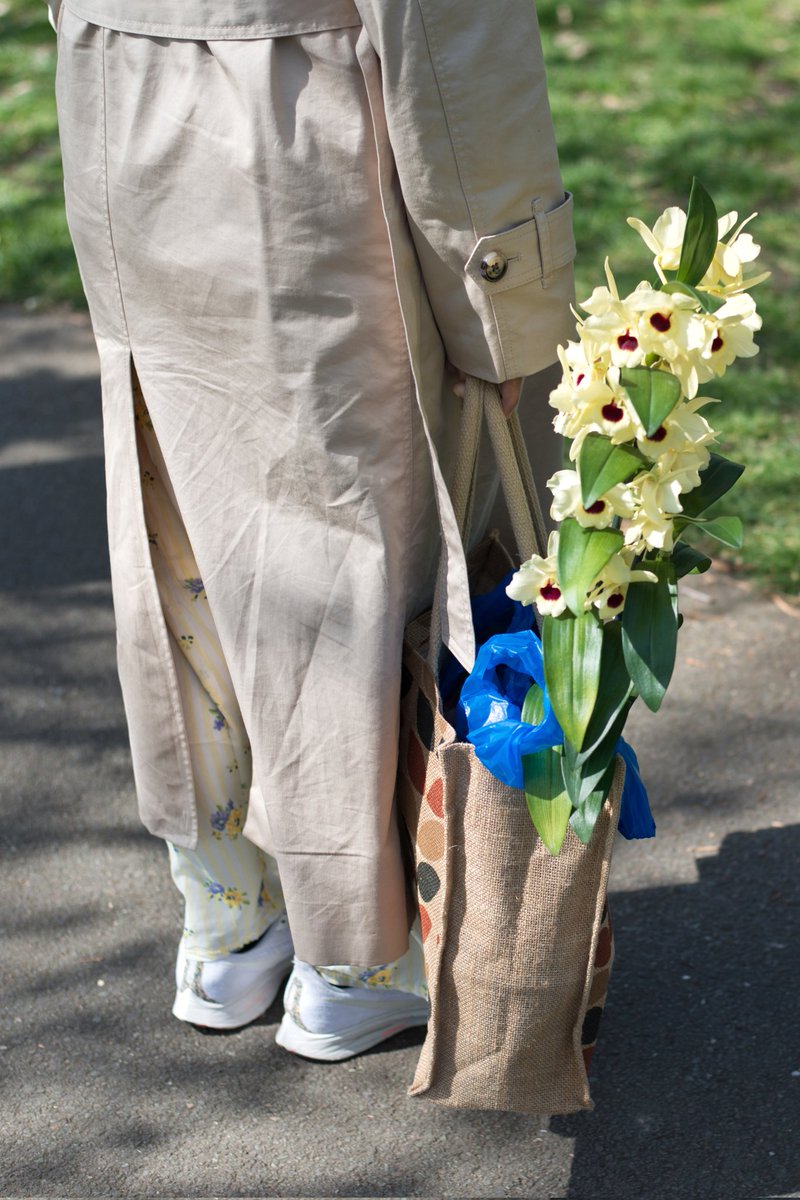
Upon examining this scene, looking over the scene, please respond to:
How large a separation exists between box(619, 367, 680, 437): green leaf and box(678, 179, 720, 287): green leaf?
5.7 inches

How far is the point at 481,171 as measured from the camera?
64.4 inches


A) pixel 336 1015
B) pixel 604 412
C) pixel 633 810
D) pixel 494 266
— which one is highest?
pixel 494 266

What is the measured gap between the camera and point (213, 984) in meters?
2.30

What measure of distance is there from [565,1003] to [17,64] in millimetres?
6256

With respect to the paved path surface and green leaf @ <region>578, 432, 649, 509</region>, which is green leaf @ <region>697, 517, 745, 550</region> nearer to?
green leaf @ <region>578, 432, 649, 509</region>

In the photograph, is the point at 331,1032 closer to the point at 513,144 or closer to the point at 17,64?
the point at 513,144

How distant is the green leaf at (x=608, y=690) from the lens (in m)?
1.67

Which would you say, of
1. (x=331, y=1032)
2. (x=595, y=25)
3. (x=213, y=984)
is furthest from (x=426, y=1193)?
(x=595, y=25)

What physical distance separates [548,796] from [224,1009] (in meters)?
0.91

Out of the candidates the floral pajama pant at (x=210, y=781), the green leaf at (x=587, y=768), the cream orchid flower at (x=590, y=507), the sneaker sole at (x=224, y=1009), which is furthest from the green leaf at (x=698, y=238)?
the sneaker sole at (x=224, y=1009)

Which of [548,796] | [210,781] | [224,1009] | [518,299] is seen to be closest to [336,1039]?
[224,1009]

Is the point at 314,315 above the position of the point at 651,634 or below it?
above

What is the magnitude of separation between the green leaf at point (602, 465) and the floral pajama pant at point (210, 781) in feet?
2.41

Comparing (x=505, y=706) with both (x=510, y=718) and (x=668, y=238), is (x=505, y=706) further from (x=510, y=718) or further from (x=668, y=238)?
(x=668, y=238)
